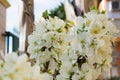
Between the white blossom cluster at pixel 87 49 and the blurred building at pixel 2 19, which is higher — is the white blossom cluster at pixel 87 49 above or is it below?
below

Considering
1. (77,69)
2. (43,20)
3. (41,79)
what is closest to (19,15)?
(43,20)

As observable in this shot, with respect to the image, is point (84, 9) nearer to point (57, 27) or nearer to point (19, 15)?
point (19, 15)

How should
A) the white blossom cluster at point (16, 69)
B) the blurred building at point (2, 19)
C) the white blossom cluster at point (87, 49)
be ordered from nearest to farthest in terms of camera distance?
1. the white blossom cluster at point (16, 69)
2. the white blossom cluster at point (87, 49)
3. the blurred building at point (2, 19)

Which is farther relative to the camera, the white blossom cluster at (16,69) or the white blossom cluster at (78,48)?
the white blossom cluster at (78,48)

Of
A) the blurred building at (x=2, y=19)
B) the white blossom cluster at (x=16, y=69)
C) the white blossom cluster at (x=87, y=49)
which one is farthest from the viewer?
the blurred building at (x=2, y=19)

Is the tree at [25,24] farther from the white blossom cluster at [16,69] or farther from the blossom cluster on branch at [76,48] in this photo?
the white blossom cluster at [16,69]

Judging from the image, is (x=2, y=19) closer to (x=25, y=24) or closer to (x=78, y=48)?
(x=25, y=24)

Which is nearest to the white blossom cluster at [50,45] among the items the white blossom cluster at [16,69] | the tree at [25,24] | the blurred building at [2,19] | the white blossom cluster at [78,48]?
the white blossom cluster at [78,48]

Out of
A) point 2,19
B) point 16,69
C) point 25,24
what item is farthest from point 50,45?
point 2,19
